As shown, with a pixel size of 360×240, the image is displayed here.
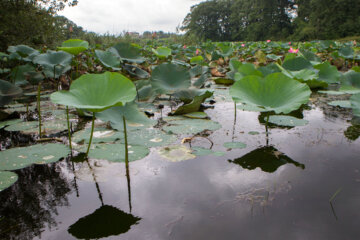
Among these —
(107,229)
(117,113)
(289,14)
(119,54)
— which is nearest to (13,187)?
(107,229)

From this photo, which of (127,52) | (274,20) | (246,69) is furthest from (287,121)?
(274,20)

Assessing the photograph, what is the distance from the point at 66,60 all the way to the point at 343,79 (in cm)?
206

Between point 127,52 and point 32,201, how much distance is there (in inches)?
71.9

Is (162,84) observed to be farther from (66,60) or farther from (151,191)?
(151,191)

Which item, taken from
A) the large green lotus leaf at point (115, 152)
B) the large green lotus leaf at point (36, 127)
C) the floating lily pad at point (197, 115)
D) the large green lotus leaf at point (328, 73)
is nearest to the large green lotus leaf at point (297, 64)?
the large green lotus leaf at point (328, 73)

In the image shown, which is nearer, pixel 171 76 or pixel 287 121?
pixel 287 121

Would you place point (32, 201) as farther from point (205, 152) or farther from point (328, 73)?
point (328, 73)

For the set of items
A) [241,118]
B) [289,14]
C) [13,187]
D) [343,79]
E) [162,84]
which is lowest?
[13,187]

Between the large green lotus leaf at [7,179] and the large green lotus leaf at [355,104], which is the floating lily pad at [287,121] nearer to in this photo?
the large green lotus leaf at [355,104]

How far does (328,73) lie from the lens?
7.81ft

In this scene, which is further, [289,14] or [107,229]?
[289,14]

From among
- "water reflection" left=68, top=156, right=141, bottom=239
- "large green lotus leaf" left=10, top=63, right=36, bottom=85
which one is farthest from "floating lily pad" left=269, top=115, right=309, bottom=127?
"large green lotus leaf" left=10, top=63, right=36, bottom=85

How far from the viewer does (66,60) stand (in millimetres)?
1910

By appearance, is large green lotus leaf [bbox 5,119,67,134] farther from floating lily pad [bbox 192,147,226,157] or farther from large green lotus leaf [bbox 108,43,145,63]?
large green lotus leaf [bbox 108,43,145,63]
